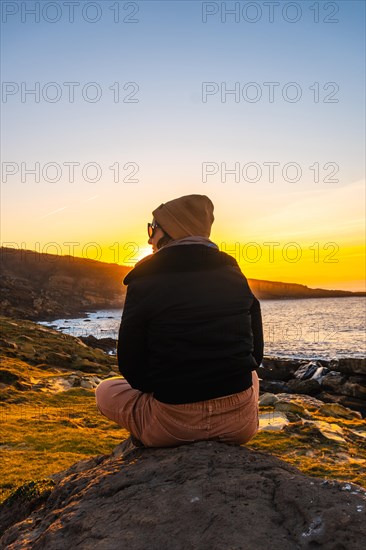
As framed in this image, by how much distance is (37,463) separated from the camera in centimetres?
1051

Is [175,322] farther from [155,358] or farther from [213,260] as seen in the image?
[213,260]

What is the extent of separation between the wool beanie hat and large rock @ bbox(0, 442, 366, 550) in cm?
223

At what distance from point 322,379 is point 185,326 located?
116 feet

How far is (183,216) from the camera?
454 cm

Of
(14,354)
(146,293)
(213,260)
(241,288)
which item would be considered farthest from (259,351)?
(14,354)

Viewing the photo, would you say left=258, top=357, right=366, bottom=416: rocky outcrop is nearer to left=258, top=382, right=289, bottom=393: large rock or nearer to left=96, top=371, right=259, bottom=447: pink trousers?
left=258, top=382, right=289, bottom=393: large rock

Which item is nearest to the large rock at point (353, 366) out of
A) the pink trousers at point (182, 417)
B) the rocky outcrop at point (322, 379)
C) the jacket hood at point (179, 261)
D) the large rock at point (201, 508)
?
the rocky outcrop at point (322, 379)

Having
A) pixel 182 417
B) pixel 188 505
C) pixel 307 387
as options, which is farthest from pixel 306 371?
pixel 188 505

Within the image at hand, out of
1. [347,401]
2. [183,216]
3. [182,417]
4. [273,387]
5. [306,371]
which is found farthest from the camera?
[306,371]

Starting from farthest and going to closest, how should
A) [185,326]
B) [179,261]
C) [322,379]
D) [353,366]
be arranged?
[353,366] → [322,379] → [179,261] → [185,326]

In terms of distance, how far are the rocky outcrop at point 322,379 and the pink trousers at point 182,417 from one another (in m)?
25.9

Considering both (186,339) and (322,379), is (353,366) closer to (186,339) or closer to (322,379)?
(322,379)

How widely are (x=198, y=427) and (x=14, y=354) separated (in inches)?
1183

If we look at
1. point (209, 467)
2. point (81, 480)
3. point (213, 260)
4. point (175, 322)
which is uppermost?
point (213, 260)
